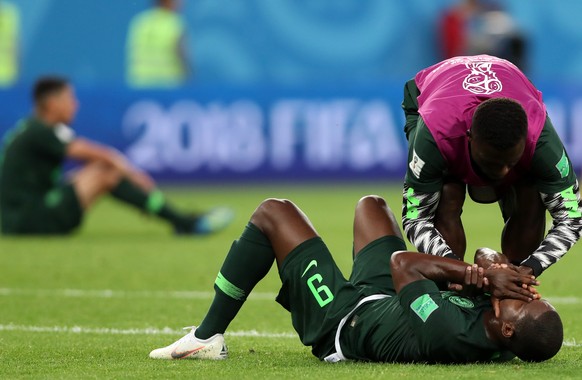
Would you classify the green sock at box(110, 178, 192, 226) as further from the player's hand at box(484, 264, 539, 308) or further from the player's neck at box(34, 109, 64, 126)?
the player's hand at box(484, 264, 539, 308)

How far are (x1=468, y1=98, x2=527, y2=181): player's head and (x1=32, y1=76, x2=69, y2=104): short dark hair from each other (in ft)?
24.9

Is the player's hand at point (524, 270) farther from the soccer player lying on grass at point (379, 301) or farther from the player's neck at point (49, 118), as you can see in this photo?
the player's neck at point (49, 118)

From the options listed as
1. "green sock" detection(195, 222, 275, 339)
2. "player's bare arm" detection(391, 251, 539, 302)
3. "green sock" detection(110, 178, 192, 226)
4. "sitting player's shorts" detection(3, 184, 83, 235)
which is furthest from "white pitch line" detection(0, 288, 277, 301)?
"sitting player's shorts" detection(3, 184, 83, 235)

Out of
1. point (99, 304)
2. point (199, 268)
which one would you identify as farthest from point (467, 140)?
point (199, 268)

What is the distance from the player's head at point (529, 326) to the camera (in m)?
5.45

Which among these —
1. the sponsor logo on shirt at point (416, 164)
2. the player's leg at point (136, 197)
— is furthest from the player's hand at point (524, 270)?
the player's leg at point (136, 197)

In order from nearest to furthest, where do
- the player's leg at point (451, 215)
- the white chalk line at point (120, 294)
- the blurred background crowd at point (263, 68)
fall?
the player's leg at point (451, 215), the white chalk line at point (120, 294), the blurred background crowd at point (263, 68)

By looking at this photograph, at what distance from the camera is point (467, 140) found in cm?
624

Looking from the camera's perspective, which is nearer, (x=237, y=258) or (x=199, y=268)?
(x=237, y=258)

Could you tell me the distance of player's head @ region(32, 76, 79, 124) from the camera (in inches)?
509

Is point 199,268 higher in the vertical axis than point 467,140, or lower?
lower

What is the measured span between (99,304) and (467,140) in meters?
3.29

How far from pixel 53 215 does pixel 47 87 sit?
51.8 inches

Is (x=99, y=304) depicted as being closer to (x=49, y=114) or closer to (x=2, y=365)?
(x=2, y=365)
